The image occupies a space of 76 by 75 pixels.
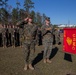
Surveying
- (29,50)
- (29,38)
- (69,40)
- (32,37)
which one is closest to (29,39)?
(29,38)

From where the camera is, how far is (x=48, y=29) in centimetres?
1058

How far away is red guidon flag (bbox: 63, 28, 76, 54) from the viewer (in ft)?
27.4

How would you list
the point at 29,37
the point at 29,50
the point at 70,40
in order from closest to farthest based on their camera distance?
the point at 70,40
the point at 29,37
the point at 29,50

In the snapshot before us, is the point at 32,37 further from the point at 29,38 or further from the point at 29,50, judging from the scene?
the point at 29,50

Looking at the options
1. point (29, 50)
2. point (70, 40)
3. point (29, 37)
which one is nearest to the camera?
point (70, 40)

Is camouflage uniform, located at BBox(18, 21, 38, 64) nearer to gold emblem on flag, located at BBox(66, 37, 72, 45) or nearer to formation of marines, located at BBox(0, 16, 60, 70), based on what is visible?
formation of marines, located at BBox(0, 16, 60, 70)

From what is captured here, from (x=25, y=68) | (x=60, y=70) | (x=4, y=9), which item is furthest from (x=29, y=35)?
(x=4, y=9)

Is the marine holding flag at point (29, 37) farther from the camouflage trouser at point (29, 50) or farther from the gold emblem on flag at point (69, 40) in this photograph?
the gold emblem on flag at point (69, 40)

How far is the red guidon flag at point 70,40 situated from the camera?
8.34 metres

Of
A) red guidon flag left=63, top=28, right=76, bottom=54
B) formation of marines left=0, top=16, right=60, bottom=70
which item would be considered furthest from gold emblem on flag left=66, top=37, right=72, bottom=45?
formation of marines left=0, top=16, right=60, bottom=70

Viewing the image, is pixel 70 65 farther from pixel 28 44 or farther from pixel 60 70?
pixel 28 44

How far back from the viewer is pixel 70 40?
28.3ft

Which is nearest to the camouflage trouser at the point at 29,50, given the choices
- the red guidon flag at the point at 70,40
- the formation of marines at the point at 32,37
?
the formation of marines at the point at 32,37

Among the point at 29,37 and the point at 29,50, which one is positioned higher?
the point at 29,37
